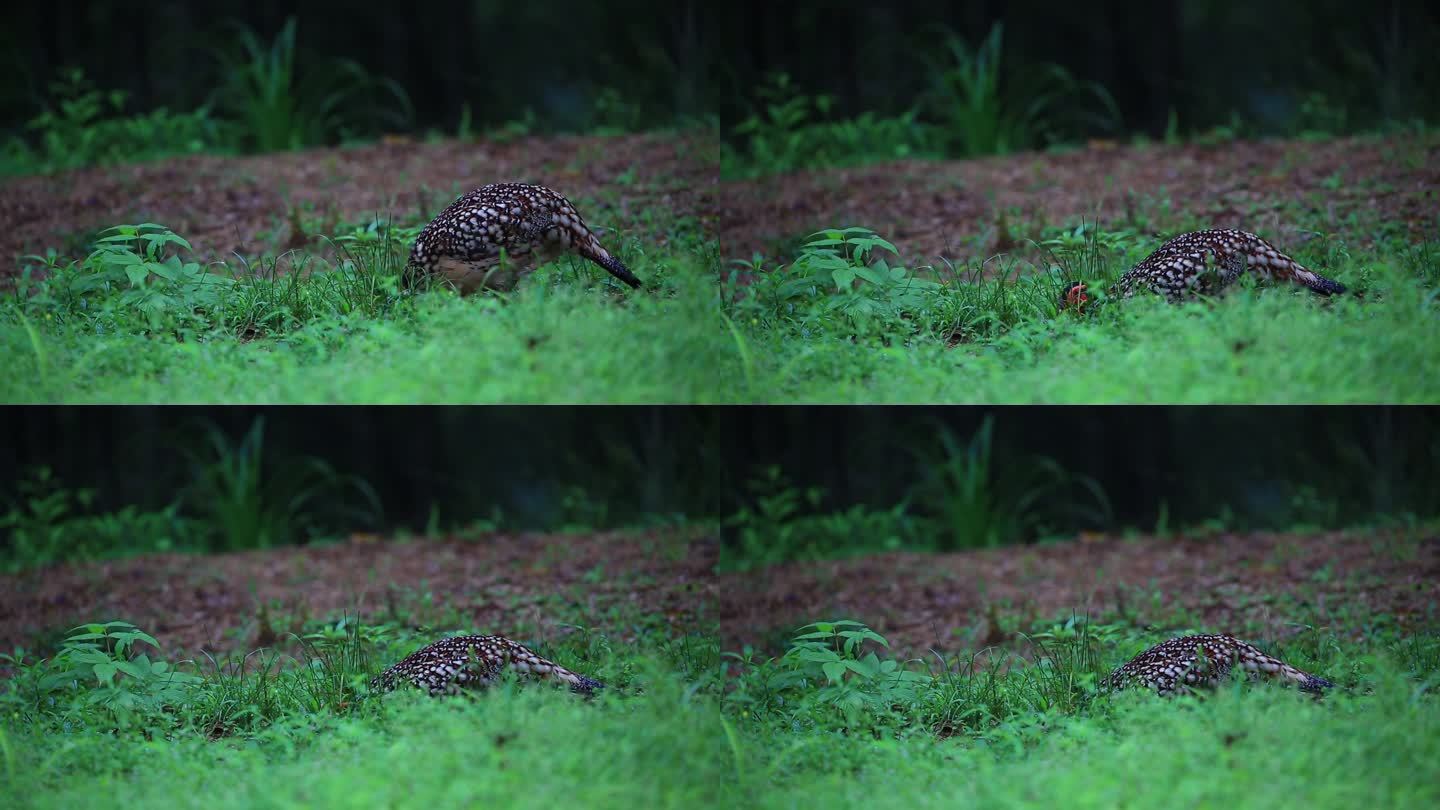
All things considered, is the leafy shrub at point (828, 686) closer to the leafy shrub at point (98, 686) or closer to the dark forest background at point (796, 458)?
the dark forest background at point (796, 458)

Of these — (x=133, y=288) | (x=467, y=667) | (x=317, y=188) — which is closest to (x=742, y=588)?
(x=467, y=667)

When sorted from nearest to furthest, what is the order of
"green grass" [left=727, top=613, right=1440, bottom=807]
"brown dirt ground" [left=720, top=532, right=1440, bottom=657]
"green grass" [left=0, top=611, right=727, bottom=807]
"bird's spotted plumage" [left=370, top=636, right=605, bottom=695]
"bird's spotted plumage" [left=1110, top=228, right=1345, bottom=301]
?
1. "green grass" [left=727, top=613, right=1440, bottom=807]
2. "green grass" [left=0, top=611, right=727, bottom=807]
3. "bird's spotted plumage" [left=1110, top=228, right=1345, bottom=301]
4. "bird's spotted plumage" [left=370, top=636, right=605, bottom=695]
5. "brown dirt ground" [left=720, top=532, right=1440, bottom=657]

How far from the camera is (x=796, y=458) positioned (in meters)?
5.73

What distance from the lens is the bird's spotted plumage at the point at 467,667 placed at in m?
4.18

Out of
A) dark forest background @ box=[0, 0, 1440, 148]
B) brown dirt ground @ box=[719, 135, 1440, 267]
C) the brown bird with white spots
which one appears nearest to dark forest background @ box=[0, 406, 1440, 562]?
brown dirt ground @ box=[719, 135, 1440, 267]

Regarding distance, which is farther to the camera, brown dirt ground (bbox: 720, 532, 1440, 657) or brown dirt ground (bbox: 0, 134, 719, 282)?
brown dirt ground (bbox: 720, 532, 1440, 657)

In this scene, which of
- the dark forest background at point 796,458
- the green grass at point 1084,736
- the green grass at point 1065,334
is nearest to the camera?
the green grass at point 1084,736

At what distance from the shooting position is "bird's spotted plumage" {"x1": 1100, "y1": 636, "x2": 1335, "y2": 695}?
13.3ft

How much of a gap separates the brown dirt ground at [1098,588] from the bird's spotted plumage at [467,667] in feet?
2.12

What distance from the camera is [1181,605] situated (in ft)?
16.0

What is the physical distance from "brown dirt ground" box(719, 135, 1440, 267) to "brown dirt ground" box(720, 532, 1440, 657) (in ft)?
4.41

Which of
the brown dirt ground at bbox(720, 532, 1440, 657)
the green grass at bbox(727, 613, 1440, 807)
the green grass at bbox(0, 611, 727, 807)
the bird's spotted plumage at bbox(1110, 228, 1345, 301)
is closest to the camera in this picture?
the green grass at bbox(727, 613, 1440, 807)

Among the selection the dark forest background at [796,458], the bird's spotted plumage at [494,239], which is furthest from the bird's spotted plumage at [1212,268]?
the bird's spotted plumage at [494,239]

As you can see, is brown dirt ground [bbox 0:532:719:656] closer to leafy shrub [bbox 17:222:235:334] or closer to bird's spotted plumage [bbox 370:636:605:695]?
bird's spotted plumage [bbox 370:636:605:695]
